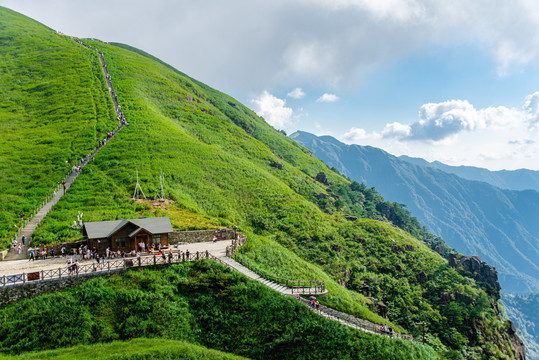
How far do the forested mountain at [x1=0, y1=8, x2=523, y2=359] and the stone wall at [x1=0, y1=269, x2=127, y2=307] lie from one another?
756mm

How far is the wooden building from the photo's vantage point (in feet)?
100.0

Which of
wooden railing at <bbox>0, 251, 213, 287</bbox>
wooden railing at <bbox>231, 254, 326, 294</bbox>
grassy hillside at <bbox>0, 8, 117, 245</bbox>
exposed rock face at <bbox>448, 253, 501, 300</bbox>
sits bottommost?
exposed rock face at <bbox>448, 253, 501, 300</bbox>

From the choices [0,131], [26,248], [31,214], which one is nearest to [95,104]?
[0,131]

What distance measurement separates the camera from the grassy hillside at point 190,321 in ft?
67.7

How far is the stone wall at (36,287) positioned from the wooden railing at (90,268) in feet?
0.87

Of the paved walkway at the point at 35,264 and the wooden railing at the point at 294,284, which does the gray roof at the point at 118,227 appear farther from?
the wooden railing at the point at 294,284

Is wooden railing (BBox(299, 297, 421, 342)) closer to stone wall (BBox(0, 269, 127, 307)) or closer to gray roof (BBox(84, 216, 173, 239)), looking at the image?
gray roof (BBox(84, 216, 173, 239))

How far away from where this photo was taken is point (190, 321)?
919 inches

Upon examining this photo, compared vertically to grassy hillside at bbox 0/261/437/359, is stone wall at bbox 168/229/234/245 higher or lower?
higher

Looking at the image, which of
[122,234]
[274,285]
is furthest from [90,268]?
[274,285]

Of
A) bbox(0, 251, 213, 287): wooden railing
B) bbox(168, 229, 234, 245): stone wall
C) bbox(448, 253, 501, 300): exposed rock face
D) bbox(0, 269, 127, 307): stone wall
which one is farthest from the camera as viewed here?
bbox(448, 253, 501, 300): exposed rock face

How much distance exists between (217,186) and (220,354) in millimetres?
41155

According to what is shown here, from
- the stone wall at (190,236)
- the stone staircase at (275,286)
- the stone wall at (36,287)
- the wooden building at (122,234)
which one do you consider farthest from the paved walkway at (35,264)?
the stone wall at (36,287)

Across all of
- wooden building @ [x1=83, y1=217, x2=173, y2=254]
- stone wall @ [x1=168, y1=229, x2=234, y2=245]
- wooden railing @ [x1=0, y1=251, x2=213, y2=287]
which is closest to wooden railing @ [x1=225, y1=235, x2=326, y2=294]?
wooden railing @ [x1=0, y1=251, x2=213, y2=287]
